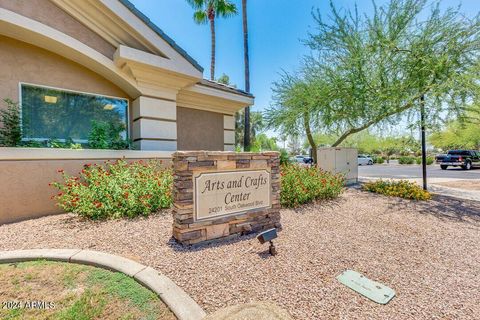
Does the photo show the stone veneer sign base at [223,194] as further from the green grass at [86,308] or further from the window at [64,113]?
the window at [64,113]

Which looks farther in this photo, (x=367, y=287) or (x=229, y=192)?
(x=229, y=192)

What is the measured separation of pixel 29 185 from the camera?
5.05 meters

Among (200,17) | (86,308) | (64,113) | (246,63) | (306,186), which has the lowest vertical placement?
(86,308)

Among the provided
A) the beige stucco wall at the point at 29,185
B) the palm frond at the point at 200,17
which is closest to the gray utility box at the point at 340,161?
the beige stucco wall at the point at 29,185

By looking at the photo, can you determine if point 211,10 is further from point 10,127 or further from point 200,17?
point 10,127

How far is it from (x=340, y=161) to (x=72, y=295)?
10660 mm

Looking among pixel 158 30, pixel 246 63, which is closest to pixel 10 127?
pixel 158 30

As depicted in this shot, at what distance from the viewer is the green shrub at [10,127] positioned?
5125 millimetres

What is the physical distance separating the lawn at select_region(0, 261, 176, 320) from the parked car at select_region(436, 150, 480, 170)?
31.7m

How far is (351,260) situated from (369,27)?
8930 mm

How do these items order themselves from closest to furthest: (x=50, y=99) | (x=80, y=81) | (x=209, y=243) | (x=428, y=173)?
1. (x=209, y=243)
2. (x=50, y=99)
3. (x=80, y=81)
4. (x=428, y=173)

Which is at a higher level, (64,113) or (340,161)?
(64,113)

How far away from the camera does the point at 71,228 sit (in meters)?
4.25

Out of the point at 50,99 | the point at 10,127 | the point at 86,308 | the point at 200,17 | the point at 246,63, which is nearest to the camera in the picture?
the point at 86,308
